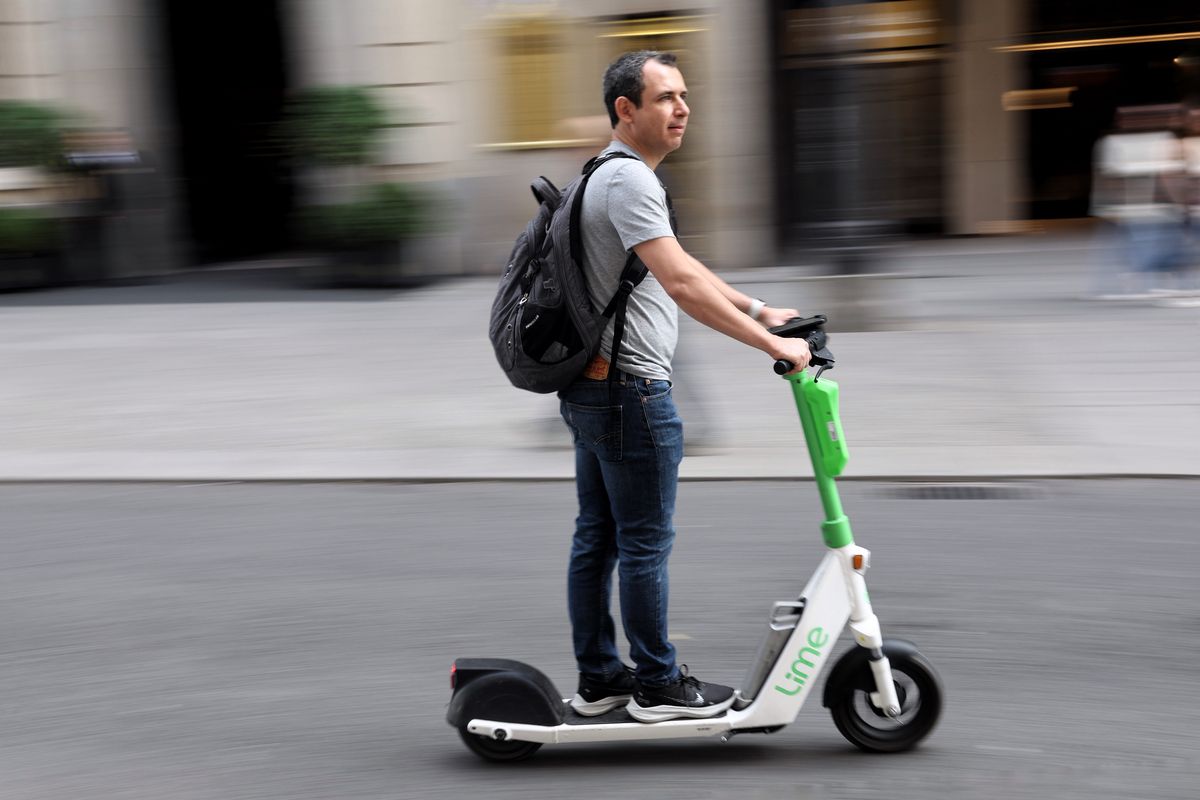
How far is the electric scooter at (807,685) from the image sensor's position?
3.31 meters

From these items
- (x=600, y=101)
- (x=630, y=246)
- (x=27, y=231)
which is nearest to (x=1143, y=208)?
(x=600, y=101)

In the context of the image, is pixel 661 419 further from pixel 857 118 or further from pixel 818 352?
pixel 857 118

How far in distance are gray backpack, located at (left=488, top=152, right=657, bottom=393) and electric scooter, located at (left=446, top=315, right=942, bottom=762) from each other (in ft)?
1.51

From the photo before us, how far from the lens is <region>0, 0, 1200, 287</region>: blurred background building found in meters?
12.7

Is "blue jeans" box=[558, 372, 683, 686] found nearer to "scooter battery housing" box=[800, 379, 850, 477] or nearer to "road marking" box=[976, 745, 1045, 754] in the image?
"scooter battery housing" box=[800, 379, 850, 477]

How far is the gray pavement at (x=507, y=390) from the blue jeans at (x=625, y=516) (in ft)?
9.07

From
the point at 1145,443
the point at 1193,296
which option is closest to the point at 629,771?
the point at 1145,443

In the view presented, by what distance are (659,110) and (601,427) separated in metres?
0.76

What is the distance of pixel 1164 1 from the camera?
46.8 feet

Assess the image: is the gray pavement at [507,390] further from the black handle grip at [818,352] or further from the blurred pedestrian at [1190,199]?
the black handle grip at [818,352]

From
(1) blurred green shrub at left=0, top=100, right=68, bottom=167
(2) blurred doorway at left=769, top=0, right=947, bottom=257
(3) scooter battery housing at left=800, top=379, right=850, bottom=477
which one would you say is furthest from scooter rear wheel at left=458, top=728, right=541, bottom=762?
(1) blurred green shrub at left=0, top=100, right=68, bottom=167

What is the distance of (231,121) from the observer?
16.0 meters

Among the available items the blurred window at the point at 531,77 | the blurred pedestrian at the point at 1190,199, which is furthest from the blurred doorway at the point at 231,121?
the blurred pedestrian at the point at 1190,199

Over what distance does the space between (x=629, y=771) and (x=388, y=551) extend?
2.16 m
